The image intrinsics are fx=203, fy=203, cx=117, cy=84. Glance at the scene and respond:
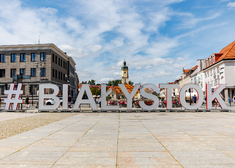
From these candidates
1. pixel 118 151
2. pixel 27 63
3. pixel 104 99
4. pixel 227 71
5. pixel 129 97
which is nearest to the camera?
pixel 118 151

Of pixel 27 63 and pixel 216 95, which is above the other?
pixel 27 63

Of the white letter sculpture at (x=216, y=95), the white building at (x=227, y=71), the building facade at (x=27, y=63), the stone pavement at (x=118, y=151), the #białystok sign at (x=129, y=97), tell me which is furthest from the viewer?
the building facade at (x=27, y=63)

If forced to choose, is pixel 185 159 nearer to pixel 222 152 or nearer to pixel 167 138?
pixel 222 152

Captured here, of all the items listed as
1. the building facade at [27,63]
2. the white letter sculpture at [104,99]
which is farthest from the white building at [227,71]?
the building facade at [27,63]

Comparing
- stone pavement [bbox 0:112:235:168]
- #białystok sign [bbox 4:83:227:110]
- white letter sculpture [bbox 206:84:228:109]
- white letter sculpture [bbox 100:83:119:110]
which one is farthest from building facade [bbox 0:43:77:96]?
stone pavement [bbox 0:112:235:168]

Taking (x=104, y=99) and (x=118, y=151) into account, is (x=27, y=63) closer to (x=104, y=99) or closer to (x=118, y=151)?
(x=104, y=99)

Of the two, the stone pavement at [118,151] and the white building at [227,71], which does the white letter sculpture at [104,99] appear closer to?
the stone pavement at [118,151]

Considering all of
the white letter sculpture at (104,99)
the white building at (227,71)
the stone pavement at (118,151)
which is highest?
the white building at (227,71)

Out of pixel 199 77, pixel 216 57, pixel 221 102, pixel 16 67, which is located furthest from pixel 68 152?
pixel 199 77

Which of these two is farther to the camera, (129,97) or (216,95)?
(216,95)

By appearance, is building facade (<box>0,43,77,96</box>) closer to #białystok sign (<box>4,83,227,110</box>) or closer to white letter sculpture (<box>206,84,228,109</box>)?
#białystok sign (<box>4,83,227,110</box>)

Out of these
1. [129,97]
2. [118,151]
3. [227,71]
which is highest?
[227,71]

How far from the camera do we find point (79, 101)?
19.2 metres

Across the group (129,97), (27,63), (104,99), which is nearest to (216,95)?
(129,97)
